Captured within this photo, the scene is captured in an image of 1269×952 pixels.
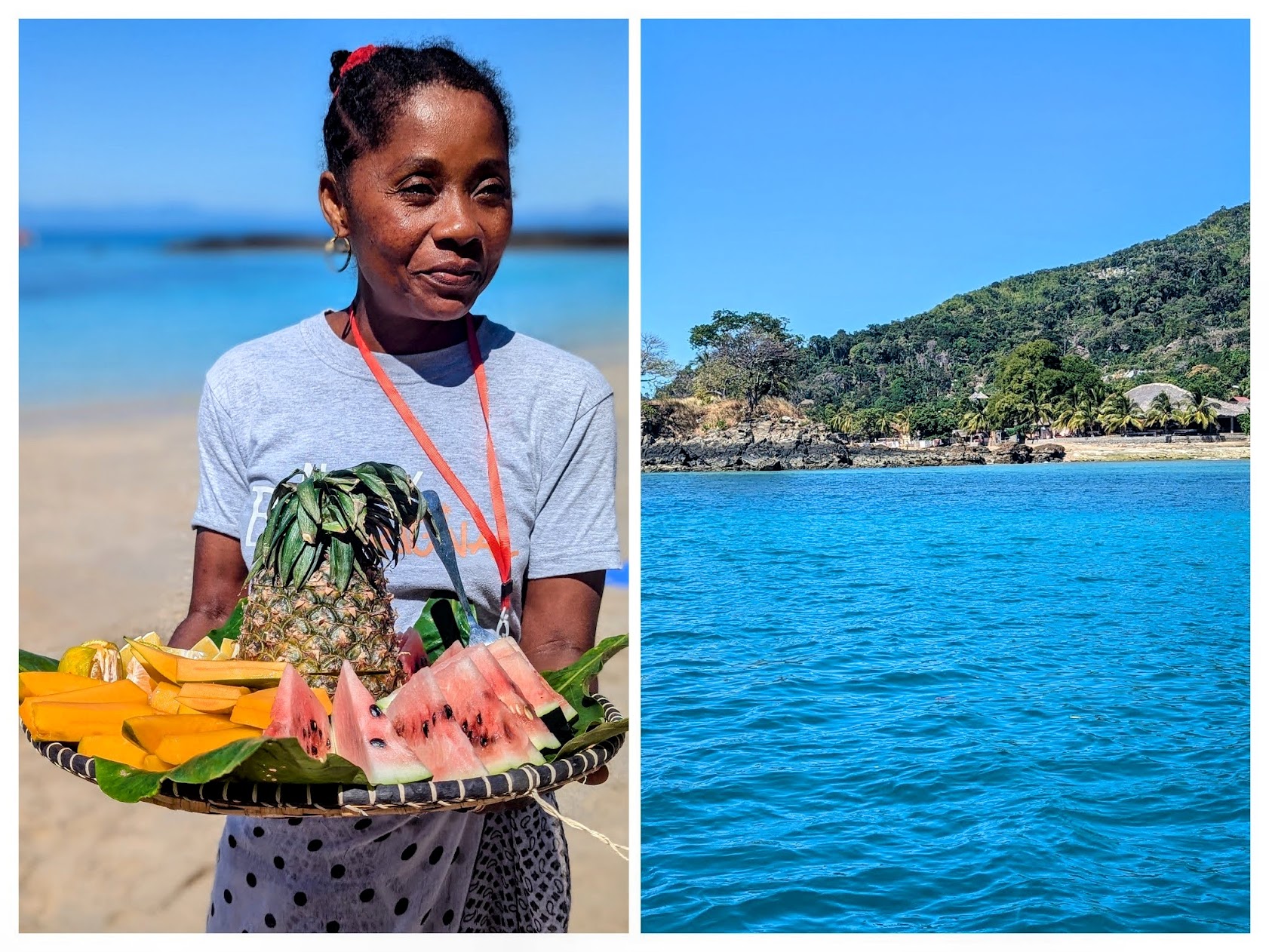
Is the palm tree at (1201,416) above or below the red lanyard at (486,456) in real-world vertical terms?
above

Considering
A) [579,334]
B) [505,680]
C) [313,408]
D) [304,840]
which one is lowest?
[304,840]

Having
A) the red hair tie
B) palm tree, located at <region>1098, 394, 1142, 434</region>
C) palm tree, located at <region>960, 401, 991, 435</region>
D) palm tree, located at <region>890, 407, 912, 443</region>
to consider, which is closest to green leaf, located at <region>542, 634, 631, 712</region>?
the red hair tie

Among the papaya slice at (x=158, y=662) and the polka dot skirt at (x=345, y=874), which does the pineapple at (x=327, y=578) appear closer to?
the papaya slice at (x=158, y=662)

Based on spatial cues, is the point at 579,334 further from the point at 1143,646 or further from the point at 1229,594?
the point at 1229,594

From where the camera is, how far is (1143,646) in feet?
64.3

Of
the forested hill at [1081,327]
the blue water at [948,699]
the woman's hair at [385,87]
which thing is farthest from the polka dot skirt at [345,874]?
the forested hill at [1081,327]

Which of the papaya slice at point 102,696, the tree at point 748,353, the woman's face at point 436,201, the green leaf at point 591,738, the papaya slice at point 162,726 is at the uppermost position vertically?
the tree at point 748,353

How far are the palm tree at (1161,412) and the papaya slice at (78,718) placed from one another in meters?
29.0

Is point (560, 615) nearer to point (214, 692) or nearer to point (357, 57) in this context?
point (214, 692)

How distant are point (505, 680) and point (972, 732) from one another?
15.3m

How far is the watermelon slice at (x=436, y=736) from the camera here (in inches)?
57.1

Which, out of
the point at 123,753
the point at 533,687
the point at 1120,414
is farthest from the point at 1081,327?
the point at 123,753

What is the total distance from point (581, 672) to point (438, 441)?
1.74 feet

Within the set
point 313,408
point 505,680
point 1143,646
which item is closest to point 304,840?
point 505,680
